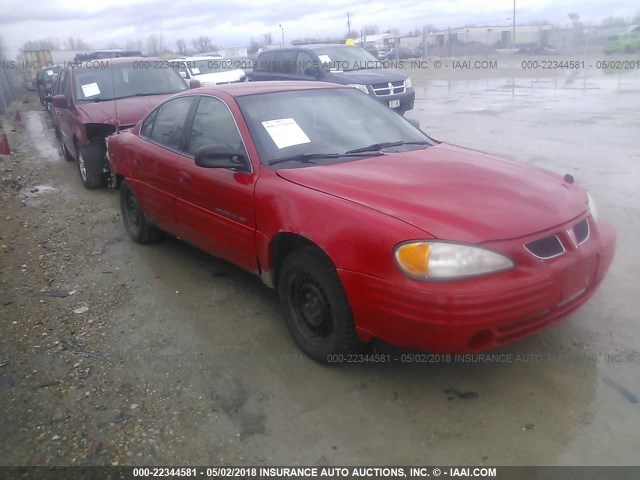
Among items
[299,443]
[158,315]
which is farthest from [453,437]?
[158,315]

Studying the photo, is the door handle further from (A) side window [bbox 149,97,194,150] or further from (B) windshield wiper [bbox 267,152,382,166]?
(B) windshield wiper [bbox 267,152,382,166]

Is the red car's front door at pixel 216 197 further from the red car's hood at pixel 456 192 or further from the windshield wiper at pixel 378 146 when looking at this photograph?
the windshield wiper at pixel 378 146

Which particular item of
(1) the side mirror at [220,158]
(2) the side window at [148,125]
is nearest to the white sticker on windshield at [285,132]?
(1) the side mirror at [220,158]

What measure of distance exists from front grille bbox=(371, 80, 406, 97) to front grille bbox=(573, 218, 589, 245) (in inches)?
363

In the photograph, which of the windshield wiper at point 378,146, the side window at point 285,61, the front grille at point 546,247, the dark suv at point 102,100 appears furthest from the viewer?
the side window at point 285,61

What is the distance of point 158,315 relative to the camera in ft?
13.0

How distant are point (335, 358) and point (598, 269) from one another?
151 centimetres

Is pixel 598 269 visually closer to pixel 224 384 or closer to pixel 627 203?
pixel 224 384

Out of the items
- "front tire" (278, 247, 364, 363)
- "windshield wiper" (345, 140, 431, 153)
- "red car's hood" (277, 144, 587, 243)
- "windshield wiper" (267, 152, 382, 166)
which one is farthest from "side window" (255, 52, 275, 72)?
"front tire" (278, 247, 364, 363)

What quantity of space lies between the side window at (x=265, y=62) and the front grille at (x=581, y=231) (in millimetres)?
12130

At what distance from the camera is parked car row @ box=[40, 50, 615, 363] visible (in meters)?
2.53

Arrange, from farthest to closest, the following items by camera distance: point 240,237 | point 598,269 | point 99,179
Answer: point 99,179, point 240,237, point 598,269

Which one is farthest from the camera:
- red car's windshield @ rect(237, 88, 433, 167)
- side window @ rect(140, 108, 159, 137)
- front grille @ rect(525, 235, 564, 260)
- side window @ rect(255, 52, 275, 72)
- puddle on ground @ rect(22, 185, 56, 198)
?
side window @ rect(255, 52, 275, 72)

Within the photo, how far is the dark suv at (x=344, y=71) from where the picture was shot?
11.7m
